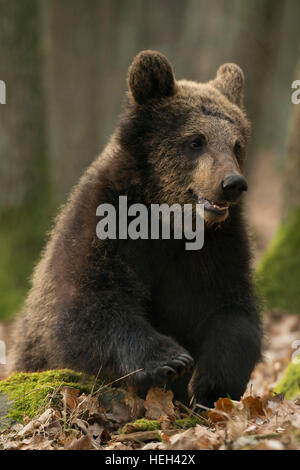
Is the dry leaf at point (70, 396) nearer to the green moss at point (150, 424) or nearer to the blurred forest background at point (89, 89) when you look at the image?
the green moss at point (150, 424)

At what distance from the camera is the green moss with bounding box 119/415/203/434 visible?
15.3 feet

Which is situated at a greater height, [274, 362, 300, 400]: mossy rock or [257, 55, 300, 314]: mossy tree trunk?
[257, 55, 300, 314]: mossy tree trunk

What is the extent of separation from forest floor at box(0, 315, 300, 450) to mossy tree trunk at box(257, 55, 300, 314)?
171 inches

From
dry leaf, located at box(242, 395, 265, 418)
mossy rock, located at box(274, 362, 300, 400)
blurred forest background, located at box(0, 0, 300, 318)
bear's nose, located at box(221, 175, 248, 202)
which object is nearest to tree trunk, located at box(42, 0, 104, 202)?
blurred forest background, located at box(0, 0, 300, 318)

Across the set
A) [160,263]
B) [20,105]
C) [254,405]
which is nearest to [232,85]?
[160,263]

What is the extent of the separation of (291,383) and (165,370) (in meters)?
1.95

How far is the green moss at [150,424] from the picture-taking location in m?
4.68

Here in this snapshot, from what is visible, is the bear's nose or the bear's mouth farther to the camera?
the bear's mouth

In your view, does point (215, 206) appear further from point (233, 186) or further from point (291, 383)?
point (291, 383)

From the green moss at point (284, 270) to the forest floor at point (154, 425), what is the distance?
4335mm

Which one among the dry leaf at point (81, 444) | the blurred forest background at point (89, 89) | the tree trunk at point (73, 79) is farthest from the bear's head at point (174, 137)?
the tree trunk at point (73, 79)

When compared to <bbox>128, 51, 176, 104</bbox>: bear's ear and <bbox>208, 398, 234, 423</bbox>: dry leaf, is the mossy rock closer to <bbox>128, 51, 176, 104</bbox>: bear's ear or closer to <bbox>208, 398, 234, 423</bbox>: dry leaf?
<bbox>208, 398, 234, 423</bbox>: dry leaf

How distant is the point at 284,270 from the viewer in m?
9.70
